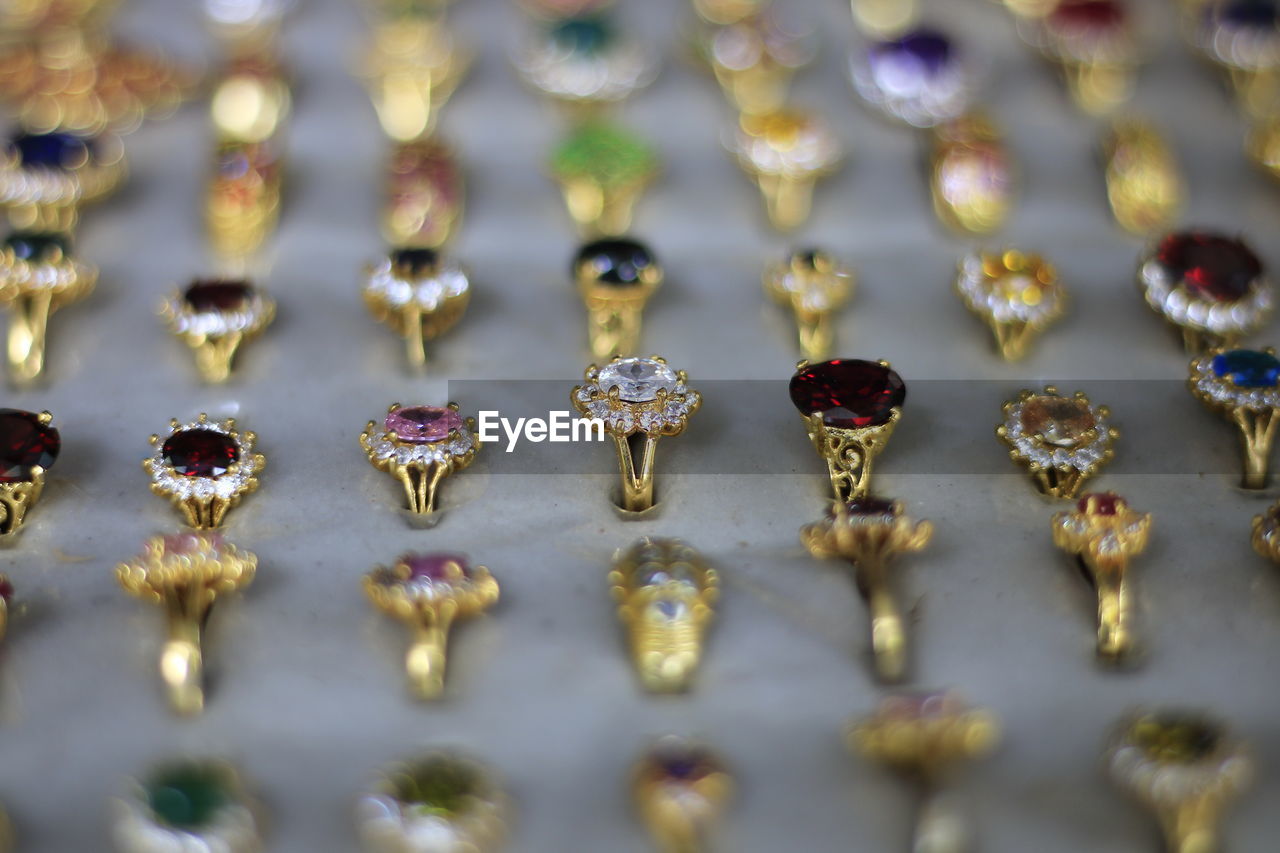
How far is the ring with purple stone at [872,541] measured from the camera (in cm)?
79

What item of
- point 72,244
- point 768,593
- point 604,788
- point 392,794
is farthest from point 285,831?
point 72,244

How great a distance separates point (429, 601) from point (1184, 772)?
0.41m

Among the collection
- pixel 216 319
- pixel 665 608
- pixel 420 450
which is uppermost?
pixel 216 319

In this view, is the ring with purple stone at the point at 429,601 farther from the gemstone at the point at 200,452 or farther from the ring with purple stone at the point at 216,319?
the ring with purple stone at the point at 216,319

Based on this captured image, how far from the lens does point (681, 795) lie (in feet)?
2.25

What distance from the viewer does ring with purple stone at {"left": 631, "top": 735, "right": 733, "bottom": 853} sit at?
68 centimetres

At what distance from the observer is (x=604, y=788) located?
2.36 ft

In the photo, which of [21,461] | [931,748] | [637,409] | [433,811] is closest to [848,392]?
[637,409]

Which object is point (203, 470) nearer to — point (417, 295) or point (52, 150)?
point (417, 295)

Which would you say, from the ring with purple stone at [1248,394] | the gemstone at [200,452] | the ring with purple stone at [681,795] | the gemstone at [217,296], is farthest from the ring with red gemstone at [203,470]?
the ring with purple stone at [1248,394]

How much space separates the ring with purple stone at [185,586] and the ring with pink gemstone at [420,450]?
104 mm

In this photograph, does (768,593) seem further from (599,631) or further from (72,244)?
(72,244)

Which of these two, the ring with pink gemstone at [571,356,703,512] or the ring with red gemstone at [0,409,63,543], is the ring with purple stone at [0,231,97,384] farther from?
the ring with pink gemstone at [571,356,703,512]

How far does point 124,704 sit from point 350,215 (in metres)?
0.45
